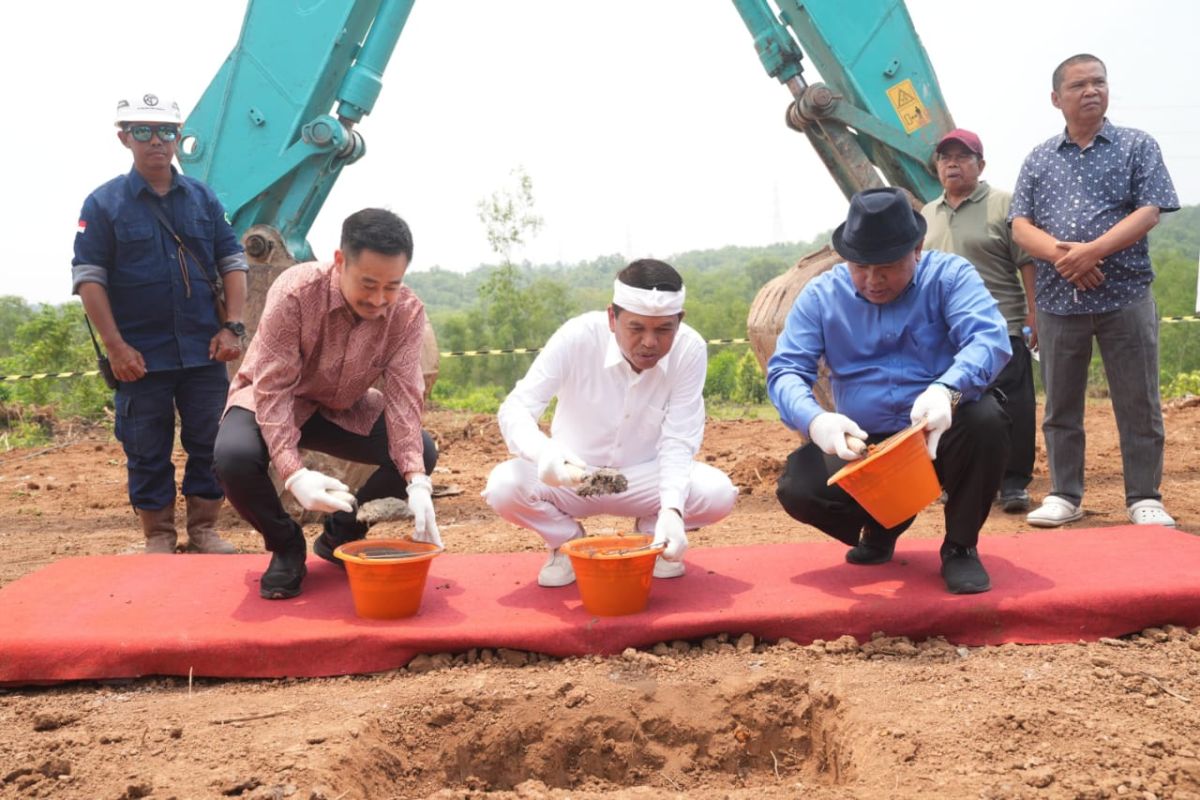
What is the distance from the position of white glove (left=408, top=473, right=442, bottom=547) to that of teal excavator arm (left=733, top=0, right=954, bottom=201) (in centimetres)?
334

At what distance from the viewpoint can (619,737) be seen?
2.67 meters

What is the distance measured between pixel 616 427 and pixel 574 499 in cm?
28

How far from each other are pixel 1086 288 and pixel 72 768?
3749 millimetres

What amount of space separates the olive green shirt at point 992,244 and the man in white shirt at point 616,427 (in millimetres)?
1848

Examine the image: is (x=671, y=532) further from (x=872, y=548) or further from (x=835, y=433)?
(x=872, y=548)

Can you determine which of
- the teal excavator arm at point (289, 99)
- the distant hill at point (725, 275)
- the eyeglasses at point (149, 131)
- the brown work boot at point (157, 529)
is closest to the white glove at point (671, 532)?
the brown work boot at point (157, 529)

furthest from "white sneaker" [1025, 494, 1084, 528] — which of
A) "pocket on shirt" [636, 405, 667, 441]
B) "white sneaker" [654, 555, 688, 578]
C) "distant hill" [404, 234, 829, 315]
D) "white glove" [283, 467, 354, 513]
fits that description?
"distant hill" [404, 234, 829, 315]

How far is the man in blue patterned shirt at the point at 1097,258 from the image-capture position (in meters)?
3.96

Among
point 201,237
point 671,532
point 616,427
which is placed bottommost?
point 671,532

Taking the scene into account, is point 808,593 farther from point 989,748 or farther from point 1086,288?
point 1086,288

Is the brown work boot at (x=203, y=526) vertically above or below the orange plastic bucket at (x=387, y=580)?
below

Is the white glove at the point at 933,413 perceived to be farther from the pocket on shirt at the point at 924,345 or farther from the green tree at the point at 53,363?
the green tree at the point at 53,363

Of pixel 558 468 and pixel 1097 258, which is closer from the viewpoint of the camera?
pixel 558 468

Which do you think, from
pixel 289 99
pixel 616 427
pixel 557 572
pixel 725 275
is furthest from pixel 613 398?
pixel 725 275
